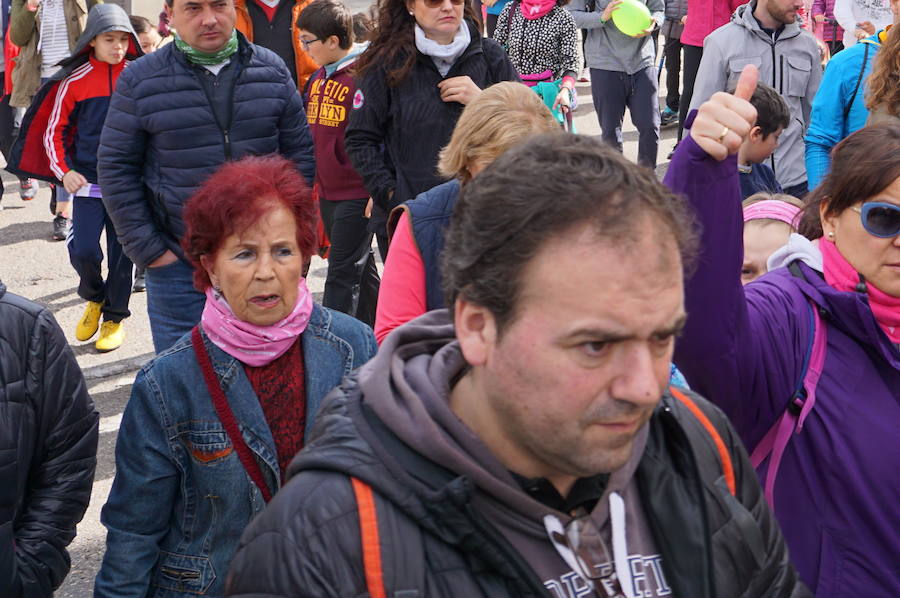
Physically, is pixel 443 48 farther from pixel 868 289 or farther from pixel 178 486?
pixel 868 289

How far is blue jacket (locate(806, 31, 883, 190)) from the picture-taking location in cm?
584

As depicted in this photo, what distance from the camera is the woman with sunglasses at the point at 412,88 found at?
17.8 ft

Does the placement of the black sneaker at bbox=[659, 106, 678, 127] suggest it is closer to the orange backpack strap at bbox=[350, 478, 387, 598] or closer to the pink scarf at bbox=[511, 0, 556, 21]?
the pink scarf at bbox=[511, 0, 556, 21]

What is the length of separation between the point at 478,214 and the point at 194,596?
5.24 feet

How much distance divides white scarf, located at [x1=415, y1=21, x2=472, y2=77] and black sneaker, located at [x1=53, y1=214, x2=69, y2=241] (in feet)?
16.0

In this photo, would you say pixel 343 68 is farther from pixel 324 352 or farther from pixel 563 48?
pixel 324 352

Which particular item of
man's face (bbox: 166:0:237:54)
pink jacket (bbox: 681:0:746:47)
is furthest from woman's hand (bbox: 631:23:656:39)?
man's face (bbox: 166:0:237:54)

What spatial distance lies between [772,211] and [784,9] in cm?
298

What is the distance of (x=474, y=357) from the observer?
5.88ft

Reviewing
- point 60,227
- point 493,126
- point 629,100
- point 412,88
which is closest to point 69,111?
point 412,88

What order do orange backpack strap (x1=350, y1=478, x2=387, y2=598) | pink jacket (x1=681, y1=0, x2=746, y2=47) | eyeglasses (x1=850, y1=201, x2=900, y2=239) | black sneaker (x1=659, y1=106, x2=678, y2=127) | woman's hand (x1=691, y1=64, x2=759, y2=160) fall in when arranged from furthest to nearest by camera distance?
black sneaker (x1=659, y1=106, x2=678, y2=127) < pink jacket (x1=681, y1=0, x2=746, y2=47) < eyeglasses (x1=850, y1=201, x2=900, y2=239) < woman's hand (x1=691, y1=64, x2=759, y2=160) < orange backpack strap (x1=350, y1=478, x2=387, y2=598)

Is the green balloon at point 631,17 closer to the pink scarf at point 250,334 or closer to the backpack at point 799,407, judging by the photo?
the pink scarf at point 250,334

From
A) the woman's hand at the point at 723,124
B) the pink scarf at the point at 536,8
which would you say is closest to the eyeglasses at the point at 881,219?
the woman's hand at the point at 723,124

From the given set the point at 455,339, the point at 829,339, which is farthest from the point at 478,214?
the point at 829,339
